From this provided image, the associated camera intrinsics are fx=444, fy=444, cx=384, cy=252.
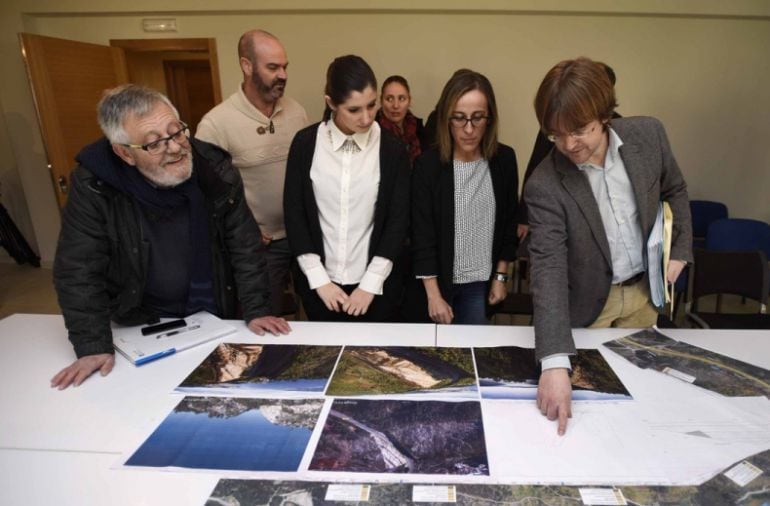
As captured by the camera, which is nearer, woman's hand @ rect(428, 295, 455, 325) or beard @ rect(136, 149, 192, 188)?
beard @ rect(136, 149, 192, 188)

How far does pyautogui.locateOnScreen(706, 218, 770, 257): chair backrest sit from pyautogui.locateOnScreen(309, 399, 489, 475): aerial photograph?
2867 millimetres

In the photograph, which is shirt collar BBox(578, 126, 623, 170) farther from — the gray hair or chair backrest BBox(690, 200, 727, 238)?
chair backrest BBox(690, 200, 727, 238)

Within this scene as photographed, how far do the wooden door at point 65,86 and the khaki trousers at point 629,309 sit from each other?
11.8 ft

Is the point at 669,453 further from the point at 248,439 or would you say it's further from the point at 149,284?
the point at 149,284

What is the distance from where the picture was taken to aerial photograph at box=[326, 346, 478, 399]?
1.11 meters

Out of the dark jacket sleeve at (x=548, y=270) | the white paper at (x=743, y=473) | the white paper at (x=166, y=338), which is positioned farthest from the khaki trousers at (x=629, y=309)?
the white paper at (x=166, y=338)

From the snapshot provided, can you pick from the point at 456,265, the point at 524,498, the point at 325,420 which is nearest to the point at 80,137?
the point at 456,265

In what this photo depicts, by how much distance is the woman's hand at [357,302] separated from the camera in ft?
5.30

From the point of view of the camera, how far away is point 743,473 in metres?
0.83

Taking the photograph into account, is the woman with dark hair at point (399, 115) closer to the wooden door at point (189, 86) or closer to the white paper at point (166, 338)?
the white paper at point (166, 338)

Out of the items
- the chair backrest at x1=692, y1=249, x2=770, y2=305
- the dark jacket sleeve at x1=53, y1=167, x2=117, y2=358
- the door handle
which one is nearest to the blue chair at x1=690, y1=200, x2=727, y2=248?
the chair backrest at x1=692, y1=249, x2=770, y2=305

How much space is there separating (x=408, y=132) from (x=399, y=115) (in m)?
0.12

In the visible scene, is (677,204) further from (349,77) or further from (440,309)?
(349,77)

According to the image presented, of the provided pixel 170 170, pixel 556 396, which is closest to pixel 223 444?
pixel 556 396
